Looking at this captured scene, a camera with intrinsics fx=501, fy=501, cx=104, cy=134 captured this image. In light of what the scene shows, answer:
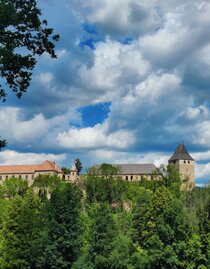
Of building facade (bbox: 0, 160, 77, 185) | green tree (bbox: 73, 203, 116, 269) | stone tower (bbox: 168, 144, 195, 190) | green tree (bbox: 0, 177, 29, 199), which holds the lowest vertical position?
green tree (bbox: 73, 203, 116, 269)

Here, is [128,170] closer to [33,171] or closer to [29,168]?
[33,171]

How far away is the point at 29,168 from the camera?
147875mm

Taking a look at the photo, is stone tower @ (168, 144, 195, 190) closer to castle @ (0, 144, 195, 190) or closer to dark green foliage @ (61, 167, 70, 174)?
castle @ (0, 144, 195, 190)

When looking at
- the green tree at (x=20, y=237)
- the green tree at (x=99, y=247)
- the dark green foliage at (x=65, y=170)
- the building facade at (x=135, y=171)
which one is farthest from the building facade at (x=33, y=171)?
the green tree at (x=99, y=247)

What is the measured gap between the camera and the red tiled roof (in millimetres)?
140875

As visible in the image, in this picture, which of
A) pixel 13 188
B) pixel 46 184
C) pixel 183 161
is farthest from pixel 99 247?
pixel 183 161

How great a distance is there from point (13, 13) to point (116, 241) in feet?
111

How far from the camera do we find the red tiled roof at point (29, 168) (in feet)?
462

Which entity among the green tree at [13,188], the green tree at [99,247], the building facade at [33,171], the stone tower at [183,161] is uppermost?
the stone tower at [183,161]

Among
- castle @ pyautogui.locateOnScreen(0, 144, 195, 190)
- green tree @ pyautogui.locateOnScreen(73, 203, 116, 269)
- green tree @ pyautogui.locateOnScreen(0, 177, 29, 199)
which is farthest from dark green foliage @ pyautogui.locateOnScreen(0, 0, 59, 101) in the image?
castle @ pyautogui.locateOnScreen(0, 144, 195, 190)

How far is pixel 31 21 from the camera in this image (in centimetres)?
1505

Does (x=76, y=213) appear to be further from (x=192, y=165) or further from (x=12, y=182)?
(x=192, y=165)

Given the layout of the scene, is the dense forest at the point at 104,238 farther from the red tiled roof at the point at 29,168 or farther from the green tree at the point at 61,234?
the red tiled roof at the point at 29,168

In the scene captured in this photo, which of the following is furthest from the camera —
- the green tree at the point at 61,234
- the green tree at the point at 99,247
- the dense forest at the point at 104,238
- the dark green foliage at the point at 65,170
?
the dark green foliage at the point at 65,170
